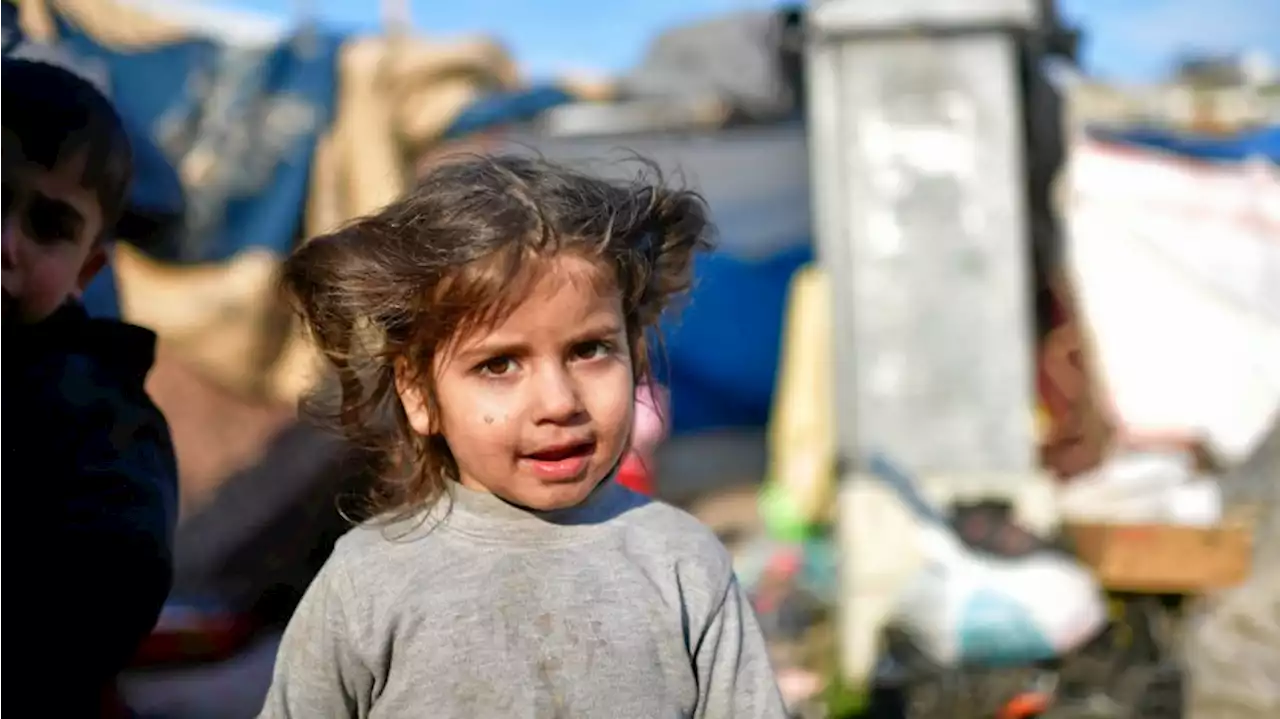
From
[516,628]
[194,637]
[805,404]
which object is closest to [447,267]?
[516,628]

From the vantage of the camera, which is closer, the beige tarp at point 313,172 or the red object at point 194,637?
the red object at point 194,637

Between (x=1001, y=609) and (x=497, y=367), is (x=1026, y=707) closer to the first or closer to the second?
(x=1001, y=609)

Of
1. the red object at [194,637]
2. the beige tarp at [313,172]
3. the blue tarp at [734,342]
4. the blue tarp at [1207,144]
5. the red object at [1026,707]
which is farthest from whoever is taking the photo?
the beige tarp at [313,172]

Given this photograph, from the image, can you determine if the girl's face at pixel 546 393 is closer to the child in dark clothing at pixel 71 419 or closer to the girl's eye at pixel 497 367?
the girl's eye at pixel 497 367

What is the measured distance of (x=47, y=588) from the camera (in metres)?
1.30

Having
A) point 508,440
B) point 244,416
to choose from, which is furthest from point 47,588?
point 244,416

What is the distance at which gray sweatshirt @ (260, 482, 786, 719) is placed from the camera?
1.35 meters

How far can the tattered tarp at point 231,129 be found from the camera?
6.81 metres

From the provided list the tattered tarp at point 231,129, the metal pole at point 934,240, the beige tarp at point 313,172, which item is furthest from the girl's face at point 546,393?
the tattered tarp at point 231,129

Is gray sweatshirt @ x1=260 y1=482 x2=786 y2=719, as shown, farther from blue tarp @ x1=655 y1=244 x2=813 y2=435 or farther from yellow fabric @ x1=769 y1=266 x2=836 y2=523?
blue tarp @ x1=655 y1=244 x2=813 y2=435

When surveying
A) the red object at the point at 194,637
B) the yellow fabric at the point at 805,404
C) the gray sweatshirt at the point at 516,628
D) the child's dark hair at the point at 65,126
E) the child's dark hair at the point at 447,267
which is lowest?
the yellow fabric at the point at 805,404

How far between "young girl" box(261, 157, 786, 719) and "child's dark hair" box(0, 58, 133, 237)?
23 cm

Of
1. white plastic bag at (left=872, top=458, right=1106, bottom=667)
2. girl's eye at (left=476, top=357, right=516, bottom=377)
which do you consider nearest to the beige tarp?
white plastic bag at (left=872, top=458, right=1106, bottom=667)

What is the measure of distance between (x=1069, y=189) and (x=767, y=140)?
70.4 inches
